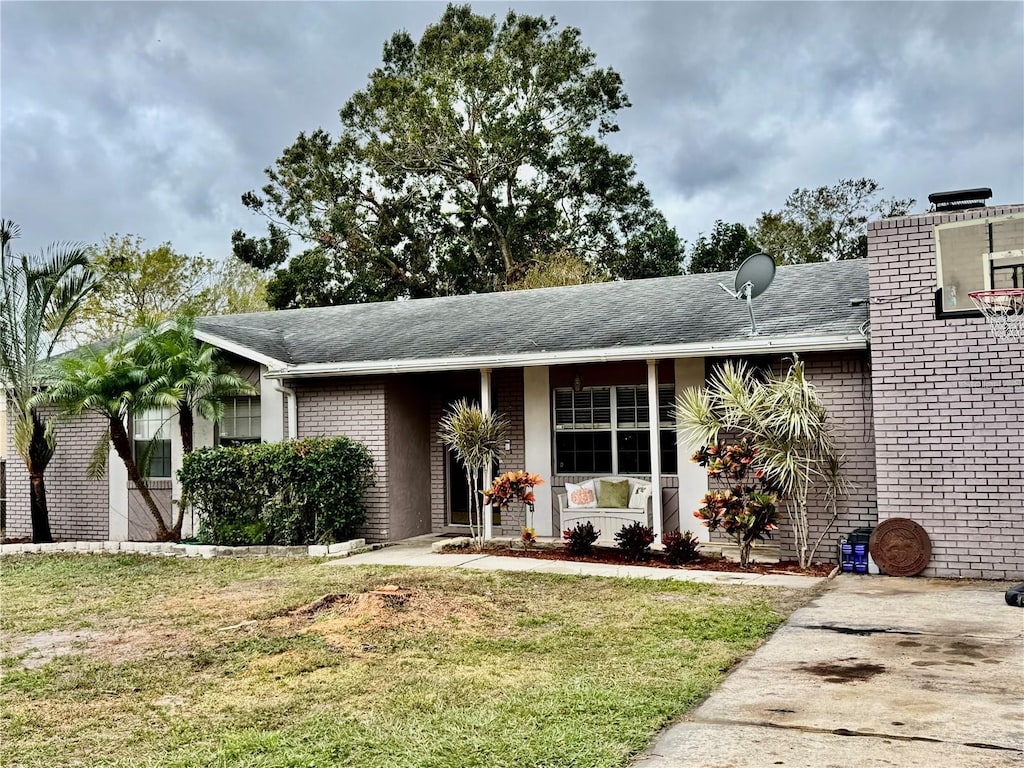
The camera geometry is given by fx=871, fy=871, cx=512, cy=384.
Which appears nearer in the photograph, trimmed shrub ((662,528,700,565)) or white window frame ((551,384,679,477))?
trimmed shrub ((662,528,700,565))

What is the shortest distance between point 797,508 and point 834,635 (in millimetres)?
3285

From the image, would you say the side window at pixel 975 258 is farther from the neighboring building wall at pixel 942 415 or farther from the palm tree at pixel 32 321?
the palm tree at pixel 32 321

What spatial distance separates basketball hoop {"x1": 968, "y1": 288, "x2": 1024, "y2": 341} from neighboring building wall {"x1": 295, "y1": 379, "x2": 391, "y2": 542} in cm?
752

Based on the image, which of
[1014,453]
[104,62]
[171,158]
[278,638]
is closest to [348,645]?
[278,638]

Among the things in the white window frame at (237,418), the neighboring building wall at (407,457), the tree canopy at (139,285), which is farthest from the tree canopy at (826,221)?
the white window frame at (237,418)

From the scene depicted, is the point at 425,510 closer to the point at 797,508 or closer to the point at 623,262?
the point at 797,508

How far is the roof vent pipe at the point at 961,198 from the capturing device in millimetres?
8953

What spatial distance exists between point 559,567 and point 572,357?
268 cm

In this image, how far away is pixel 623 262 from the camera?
30.8 meters

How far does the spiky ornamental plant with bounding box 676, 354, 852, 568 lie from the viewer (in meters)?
9.09

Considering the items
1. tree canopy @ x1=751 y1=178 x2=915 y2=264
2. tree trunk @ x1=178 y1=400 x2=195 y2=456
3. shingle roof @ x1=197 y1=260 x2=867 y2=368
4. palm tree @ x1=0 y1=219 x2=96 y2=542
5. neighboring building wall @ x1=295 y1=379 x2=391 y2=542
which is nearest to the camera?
shingle roof @ x1=197 y1=260 x2=867 y2=368

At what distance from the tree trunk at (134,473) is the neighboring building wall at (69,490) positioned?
161 cm

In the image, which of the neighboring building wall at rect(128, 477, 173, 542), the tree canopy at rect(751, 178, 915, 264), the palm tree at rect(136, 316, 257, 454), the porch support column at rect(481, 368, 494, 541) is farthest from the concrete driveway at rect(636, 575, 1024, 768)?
the tree canopy at rect(751, 178, 915, 264)

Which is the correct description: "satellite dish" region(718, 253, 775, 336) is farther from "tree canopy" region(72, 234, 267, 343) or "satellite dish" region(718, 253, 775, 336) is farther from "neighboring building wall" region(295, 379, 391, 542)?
"tree canopy" region(72, 234, 267, 343)
